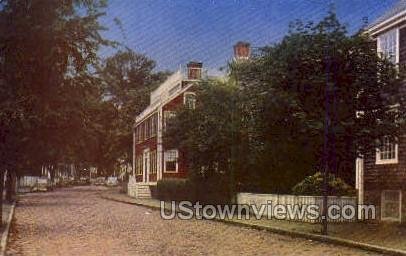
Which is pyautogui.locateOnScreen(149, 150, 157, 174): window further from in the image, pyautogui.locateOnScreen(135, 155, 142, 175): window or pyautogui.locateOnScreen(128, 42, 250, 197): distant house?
pyautogui.locateOnScreen(135, 155, 142, 175): window

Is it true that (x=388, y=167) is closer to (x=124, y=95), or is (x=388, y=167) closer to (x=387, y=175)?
(x=387, y=175)

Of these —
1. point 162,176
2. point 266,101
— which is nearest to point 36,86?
point 266,101

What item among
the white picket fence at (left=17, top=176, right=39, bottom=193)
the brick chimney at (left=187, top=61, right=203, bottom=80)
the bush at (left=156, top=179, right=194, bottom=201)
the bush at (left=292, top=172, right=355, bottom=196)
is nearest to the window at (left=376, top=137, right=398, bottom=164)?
the bush at (left=292, top=172, right=355, bottom=196)

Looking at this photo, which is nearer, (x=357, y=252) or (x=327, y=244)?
(x=357, y=252)

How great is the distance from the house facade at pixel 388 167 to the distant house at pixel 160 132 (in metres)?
21.7

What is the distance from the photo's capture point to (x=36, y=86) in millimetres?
19641

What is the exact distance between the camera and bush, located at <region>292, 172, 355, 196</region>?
2458cm

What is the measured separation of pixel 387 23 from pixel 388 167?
496 cm

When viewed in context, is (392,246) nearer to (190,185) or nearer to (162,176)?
(190,185)

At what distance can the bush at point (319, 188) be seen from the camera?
80.6 ft

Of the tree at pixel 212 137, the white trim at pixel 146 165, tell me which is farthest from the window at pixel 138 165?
the tree at pixel 212 137

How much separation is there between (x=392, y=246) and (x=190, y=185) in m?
23.3

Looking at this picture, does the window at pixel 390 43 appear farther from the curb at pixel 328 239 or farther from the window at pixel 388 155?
the curb at pixel 328 239

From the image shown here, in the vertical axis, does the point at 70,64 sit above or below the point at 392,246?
above
